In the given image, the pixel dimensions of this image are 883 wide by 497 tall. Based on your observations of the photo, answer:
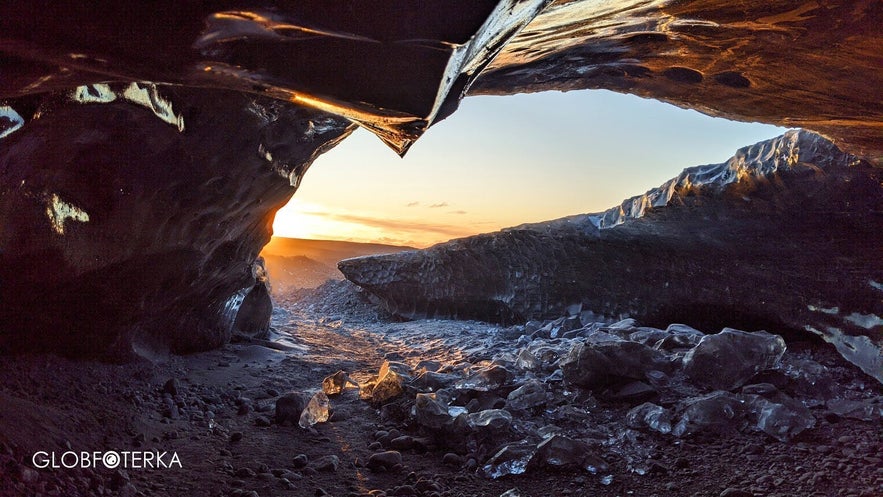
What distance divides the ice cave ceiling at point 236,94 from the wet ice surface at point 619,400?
154 centimetres

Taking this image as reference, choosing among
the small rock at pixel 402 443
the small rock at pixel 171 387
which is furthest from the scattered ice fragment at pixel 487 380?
the small rock at pixel 171 387

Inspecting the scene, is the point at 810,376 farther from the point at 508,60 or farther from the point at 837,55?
the point at 508,60

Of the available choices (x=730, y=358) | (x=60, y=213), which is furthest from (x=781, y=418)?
(x=60, y=213)

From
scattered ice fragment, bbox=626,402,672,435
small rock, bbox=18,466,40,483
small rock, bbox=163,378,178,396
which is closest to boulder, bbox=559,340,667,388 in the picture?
scattered ice fragment, bbox=626,402,672,435

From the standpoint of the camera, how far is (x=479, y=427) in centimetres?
249

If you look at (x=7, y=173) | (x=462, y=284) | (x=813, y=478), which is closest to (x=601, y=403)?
(x=813, y=478)

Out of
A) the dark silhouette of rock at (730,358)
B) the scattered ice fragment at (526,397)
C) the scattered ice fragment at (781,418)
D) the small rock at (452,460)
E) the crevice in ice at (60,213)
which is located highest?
the crevice in ice at (60,213)

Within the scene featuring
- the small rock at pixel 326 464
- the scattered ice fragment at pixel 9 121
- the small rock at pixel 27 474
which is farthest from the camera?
the small rock at pixel 326 464

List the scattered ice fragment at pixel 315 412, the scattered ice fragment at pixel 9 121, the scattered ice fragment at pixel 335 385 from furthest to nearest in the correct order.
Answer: the scattered ice fragment at pixel 335 385, the scattered ice fragment at pixel 315 412, the scattered ice fragment at pixel 9 121

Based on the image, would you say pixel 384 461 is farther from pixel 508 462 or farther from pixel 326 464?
pixel 508 462

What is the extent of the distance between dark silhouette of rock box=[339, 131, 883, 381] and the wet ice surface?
1.51ft

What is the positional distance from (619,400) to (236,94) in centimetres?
285

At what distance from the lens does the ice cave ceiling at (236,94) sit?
101 centimetres

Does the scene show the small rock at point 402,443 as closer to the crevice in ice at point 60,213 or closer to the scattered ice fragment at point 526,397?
the scattered ice fragment at point 526,397
